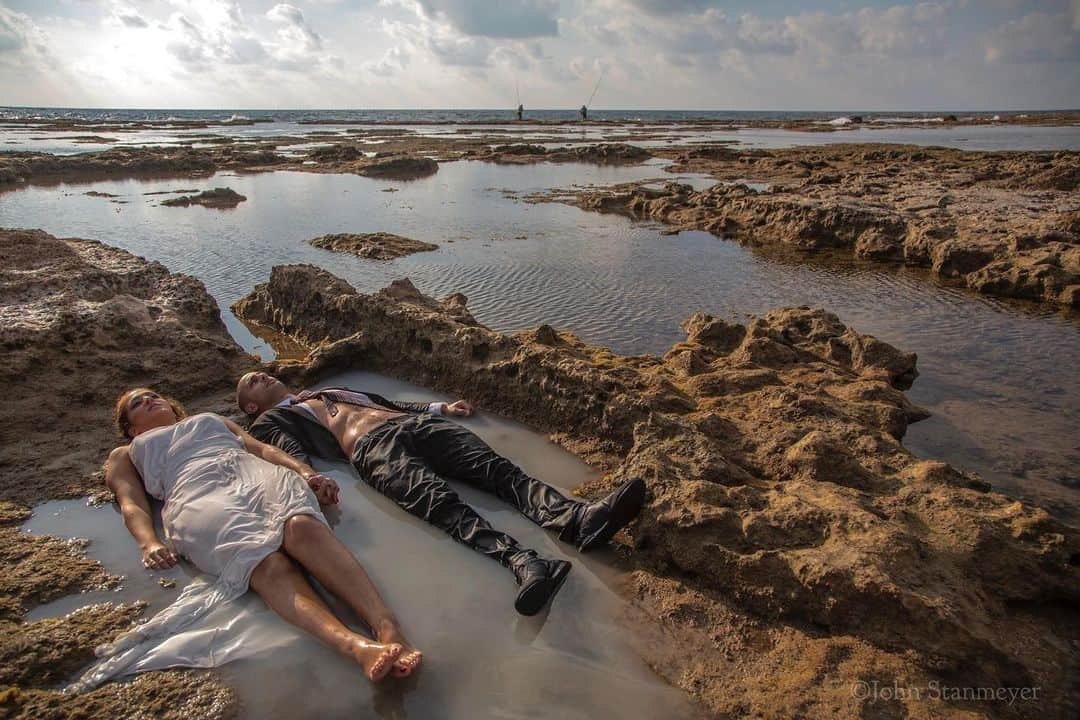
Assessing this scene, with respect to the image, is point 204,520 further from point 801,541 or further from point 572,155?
point 572,155

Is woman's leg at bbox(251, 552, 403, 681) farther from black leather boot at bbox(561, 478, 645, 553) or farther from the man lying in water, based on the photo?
black leather boot at bbox(561, 478, 645, 553)

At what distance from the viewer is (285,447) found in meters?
3.98

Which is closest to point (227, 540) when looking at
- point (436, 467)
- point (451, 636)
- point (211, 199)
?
point (451, 636)

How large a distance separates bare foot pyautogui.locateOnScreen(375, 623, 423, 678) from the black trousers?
2.23 ft

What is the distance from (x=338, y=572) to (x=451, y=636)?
648mm

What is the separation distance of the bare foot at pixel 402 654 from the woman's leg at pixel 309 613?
3 centimetres

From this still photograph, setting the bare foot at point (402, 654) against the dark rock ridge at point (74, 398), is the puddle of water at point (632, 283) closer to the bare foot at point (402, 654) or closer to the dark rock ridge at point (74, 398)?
the dark rock ridge at point (74, 398)

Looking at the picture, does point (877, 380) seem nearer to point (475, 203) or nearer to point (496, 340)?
point (496, 340)

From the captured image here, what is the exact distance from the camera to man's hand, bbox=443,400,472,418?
471 cm

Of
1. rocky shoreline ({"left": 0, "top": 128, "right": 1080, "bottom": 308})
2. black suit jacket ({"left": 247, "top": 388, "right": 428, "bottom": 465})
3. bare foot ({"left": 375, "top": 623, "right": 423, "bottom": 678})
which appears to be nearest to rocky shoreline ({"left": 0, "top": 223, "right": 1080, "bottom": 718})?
bare foot ({"left": 375, "top": 623, "right": 423, "bottom": 678})

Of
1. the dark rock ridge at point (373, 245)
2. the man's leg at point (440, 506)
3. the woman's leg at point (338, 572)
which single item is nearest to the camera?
the woman's leg at point (338, 572)

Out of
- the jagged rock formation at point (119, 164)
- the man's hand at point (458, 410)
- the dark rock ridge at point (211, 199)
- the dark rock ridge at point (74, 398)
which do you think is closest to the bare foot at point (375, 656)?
the dark rock ridge at point (74, 398)

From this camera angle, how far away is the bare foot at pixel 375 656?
7.83 feet

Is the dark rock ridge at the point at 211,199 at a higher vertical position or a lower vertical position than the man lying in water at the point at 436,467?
higher
